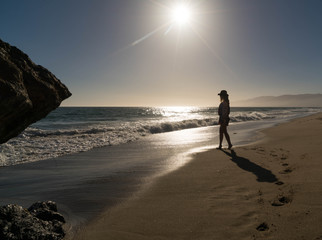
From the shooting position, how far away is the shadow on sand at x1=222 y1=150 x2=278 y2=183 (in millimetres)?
4054

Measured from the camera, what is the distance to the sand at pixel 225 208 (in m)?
2.39

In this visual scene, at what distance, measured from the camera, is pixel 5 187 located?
4.51 m

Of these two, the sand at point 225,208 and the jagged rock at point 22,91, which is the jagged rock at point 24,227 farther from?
the jagged rock at point 22,91

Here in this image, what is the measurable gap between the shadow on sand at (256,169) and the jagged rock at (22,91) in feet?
11.9

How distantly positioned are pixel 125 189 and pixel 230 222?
2.10 meters

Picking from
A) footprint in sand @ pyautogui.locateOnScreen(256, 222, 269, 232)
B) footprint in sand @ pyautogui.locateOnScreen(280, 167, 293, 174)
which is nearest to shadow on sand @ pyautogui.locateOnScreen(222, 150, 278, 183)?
footprint in sand @ pyautogui.locateOnScreen(280, 167, 293, 174)

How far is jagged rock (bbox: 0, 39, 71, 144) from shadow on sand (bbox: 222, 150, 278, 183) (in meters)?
3.64

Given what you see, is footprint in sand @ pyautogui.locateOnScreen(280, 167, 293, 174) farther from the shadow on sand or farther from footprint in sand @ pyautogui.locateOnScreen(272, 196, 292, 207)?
footprint in sand @ pyautogui.locateOnScreen(272, 196, 292, 207)

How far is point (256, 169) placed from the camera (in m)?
4.82

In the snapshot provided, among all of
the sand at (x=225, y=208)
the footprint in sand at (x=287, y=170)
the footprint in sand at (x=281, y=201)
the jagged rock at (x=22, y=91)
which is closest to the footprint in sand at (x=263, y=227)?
the sand at (x=225, y=208)

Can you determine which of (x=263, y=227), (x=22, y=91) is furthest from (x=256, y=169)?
(x=22, y=91)

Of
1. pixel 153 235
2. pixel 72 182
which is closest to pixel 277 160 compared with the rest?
pixel 153 235

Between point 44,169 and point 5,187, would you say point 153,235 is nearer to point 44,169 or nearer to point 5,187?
point 5,187

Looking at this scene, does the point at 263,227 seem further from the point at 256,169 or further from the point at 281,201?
the point at 256,169
